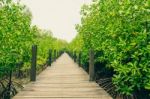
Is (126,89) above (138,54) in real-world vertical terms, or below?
below

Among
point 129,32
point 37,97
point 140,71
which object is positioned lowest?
point 37,97

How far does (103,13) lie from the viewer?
13.5 metres

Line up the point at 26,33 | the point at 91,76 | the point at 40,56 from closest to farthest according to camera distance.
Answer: the point at 91,76 → the point at 26,33 → the point at 40,56

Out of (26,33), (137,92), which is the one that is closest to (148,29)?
(137,92)

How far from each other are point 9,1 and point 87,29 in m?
6.14

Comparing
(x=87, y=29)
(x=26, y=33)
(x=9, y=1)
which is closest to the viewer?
(x=9, y=1)

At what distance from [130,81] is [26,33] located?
323 inches

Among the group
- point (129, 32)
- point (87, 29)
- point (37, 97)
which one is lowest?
point (37, 97)

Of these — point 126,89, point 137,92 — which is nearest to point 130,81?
point 126,89

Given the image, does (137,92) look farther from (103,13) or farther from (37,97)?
(103,13)

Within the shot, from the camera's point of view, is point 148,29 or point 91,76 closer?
point 148,29

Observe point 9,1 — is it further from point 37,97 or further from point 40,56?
point 40,56

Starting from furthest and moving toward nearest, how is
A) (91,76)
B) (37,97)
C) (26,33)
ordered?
(26,33), (91,76), (37,97)

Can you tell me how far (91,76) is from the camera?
42.4 ft
